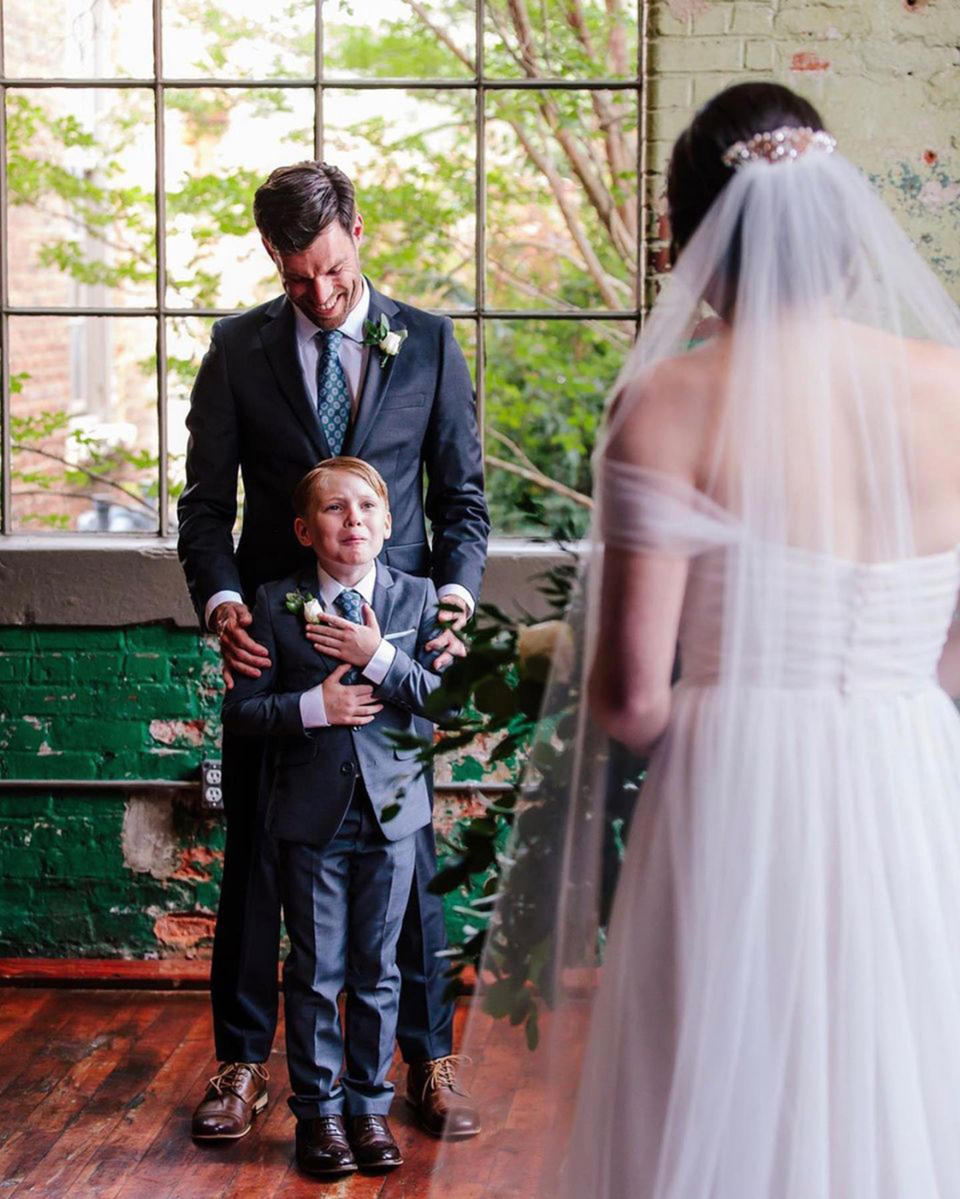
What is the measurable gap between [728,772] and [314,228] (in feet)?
4.75

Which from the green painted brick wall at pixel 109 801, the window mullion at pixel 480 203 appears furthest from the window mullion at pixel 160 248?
the window mullion at pixel 480 203

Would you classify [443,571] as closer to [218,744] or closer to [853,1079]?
[218,744]

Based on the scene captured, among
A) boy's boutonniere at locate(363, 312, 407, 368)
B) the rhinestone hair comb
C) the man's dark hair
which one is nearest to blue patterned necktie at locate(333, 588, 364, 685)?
boy's boutonniere at locate(363, 312, 407, 368)

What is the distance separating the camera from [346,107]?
7.21 metres

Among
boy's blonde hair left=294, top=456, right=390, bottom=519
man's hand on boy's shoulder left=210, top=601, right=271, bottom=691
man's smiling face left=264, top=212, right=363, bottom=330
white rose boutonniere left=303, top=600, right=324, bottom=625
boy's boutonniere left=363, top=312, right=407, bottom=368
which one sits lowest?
man's hand on boy's shoulder left=210, top=601, right=271, bottom=691

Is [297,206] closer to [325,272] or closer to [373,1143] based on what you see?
[325,272]

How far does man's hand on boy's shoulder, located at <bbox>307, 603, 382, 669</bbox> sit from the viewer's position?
2922 mm

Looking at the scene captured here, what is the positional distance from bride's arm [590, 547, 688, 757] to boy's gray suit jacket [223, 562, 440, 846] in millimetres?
1177

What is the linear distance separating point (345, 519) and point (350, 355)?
0.38m

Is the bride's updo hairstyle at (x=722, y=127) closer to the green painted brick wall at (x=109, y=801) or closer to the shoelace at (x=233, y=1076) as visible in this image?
the shoelace at (x=233, y=1076)

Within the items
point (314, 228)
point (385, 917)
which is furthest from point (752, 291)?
point (385, 917)

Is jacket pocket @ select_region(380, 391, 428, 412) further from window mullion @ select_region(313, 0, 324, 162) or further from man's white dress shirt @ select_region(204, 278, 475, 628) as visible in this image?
window mullion @ select_region(313, 0, 324, 162)

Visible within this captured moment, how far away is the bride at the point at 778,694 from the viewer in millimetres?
1746

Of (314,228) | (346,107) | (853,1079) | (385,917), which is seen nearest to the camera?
(853,1079)
